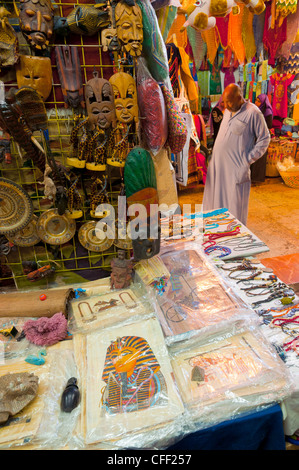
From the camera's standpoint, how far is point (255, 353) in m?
1.21

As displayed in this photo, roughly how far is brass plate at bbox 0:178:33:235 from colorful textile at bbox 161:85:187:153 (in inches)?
29.7

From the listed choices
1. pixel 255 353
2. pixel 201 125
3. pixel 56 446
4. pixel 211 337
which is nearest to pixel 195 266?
pixel 211 337

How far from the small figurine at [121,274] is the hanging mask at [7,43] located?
1.01 meters

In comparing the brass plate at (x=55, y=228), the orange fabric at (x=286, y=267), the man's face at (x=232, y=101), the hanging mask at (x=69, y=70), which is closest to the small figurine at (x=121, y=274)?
the brass plate at (x=55, y=228)

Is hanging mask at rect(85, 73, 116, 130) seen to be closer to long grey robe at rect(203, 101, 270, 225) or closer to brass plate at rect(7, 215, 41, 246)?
brass plate at rect(7, 215, 41, 246)

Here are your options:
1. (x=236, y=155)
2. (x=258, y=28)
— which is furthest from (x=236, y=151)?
(x=258, y=28)

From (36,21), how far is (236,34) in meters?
2.94

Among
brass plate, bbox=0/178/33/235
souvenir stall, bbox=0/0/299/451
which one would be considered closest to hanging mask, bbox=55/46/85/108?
souvenir stall, bbox=0/0/299/451

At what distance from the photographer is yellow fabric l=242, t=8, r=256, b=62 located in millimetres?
3363

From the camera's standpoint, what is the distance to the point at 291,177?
529cm

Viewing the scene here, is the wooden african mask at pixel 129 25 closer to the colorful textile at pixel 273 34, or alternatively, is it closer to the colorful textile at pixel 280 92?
the colorful textile at pixel 273 34

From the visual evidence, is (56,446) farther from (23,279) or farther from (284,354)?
(23,279)

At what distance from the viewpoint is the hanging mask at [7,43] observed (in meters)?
1.26

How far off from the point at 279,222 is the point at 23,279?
3.35 meters
